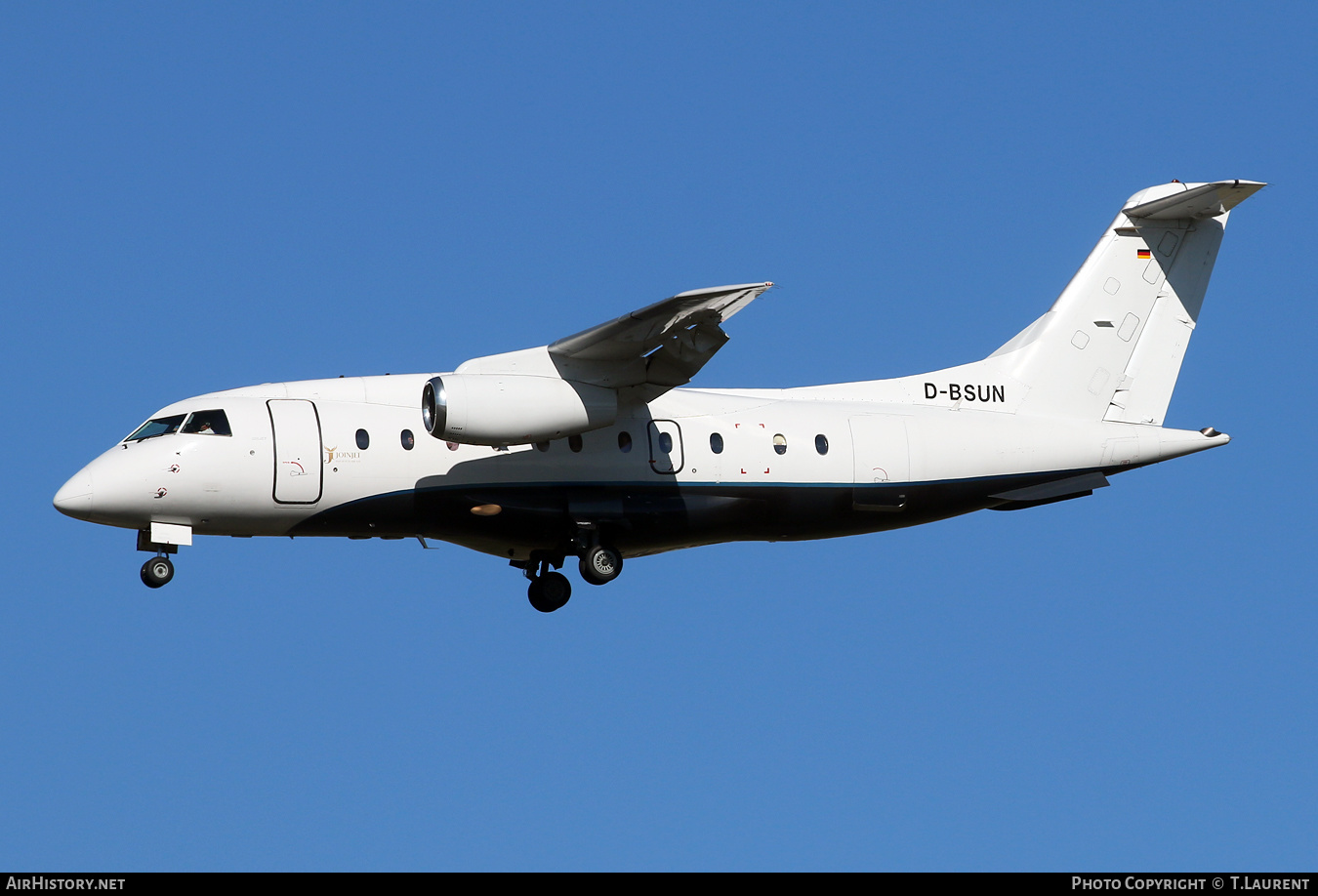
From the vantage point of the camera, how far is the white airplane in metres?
16.6

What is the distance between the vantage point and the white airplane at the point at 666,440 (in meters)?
16.6

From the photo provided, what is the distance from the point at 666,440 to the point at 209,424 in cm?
479

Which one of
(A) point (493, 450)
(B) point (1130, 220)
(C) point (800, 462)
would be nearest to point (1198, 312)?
(B) point (1130, 220)

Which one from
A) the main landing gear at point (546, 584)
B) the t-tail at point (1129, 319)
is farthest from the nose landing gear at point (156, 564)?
the t-tail at point (1129, 319)

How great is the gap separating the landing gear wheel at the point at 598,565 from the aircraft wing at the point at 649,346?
1748 millimetres

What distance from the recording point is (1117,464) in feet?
65.3

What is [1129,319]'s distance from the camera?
20797 mm

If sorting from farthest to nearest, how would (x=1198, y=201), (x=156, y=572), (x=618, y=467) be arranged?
(x=1198, y=201)
(x=618, y=467)
(x=156, y=572)

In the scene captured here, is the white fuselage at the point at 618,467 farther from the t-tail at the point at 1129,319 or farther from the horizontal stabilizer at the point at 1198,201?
the horizontal stabilizer at the point at 1198,201

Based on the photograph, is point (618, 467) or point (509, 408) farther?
point (618, 467)
